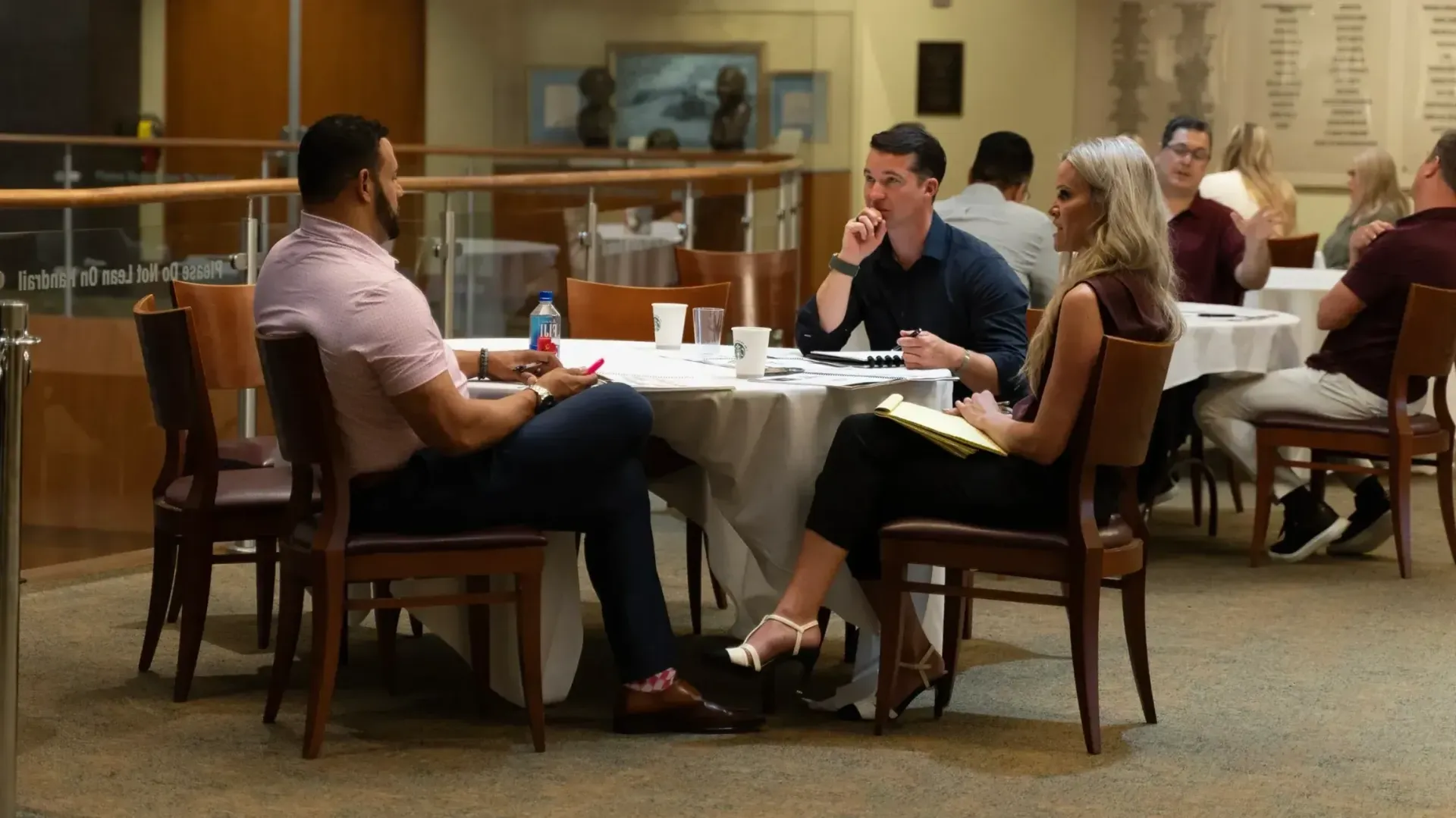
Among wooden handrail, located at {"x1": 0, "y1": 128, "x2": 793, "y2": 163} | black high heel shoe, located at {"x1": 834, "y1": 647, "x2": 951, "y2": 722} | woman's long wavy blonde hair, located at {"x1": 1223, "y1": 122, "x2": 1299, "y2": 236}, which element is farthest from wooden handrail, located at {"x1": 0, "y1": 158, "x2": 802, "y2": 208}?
wooden handrail, located at {"x1": 0, "y1": 128, "x2": 793, "y2": 163}

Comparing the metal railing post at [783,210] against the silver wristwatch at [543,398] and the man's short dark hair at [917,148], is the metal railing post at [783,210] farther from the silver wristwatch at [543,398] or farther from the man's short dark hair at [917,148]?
the silver wristwatch at [543,398]

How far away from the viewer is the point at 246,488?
4.18 meters

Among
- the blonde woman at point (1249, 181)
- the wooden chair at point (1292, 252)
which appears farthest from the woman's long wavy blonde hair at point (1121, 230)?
the blonde woman at point (1249, 181)

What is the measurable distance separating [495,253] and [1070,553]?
3.59 m

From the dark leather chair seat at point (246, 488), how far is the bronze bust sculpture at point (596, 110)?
7321 mm

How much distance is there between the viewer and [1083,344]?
144 inches

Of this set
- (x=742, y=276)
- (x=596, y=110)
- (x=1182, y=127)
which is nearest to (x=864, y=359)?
(x=742, y=276)

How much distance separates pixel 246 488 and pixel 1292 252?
16.8ft

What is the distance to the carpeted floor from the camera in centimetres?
340

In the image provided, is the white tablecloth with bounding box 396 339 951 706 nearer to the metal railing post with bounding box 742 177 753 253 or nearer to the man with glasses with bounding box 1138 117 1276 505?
the man with glasses with bounding box 1138 117 1276 505

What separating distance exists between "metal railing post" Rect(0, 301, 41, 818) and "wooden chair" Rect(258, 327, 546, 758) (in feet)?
2.10

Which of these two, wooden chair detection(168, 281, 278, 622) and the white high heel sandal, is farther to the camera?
wooden chair detection(168, 281, 278, 622)

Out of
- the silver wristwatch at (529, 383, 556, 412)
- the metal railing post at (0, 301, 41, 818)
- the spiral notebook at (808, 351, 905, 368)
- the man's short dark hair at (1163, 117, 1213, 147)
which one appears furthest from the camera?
the man's short dark hair at (1163, 117, 1213, 147)

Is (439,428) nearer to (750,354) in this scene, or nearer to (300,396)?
(300,396)
